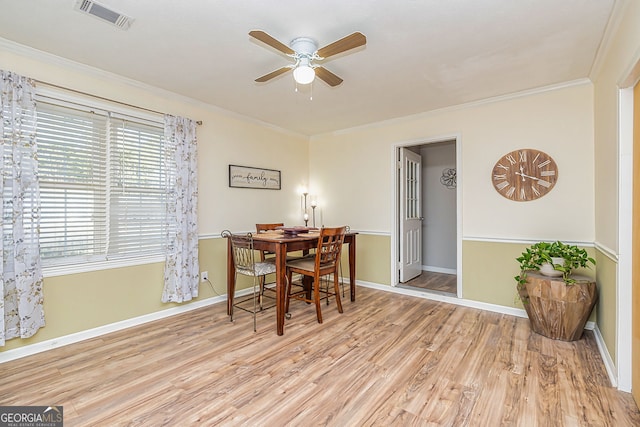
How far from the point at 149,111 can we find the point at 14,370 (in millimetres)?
2399

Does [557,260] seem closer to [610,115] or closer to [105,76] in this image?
[610,115]

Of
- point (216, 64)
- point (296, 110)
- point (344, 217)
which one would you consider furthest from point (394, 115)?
point (216, 64)

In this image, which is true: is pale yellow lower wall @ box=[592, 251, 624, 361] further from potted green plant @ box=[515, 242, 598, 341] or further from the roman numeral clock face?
the roman numeral clock face

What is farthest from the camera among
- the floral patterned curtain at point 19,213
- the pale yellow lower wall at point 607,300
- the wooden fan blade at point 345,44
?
the floral patterned curtain at point 19,213

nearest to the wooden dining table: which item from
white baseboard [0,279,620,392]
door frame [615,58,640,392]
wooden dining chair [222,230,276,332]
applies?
wooden dining chair [222,230,276,332]

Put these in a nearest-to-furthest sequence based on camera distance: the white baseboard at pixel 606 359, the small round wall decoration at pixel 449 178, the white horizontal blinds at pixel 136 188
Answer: the white baseboard at pixel 606 359
the white horizontal blinds at pixel 136 188
the small round wall decoration at pixel 449 178

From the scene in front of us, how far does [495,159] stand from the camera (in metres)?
3.35

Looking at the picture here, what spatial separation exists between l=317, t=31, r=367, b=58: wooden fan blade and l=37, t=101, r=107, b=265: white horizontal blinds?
7.19 feet

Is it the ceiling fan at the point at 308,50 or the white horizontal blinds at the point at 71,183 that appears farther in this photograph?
the white horizontal blinds at the point at 71,183

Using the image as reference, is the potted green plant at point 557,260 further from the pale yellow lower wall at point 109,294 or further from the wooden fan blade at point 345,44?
the pale yellow lower wall at point 109,294

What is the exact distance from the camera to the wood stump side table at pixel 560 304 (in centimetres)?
247

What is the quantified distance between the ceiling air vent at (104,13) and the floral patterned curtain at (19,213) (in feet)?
3.07

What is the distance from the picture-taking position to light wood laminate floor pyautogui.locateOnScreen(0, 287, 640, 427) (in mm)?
1689

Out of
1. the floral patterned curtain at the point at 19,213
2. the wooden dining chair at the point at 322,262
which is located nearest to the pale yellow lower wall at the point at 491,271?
the wooden dining chair at the point at 322,262
